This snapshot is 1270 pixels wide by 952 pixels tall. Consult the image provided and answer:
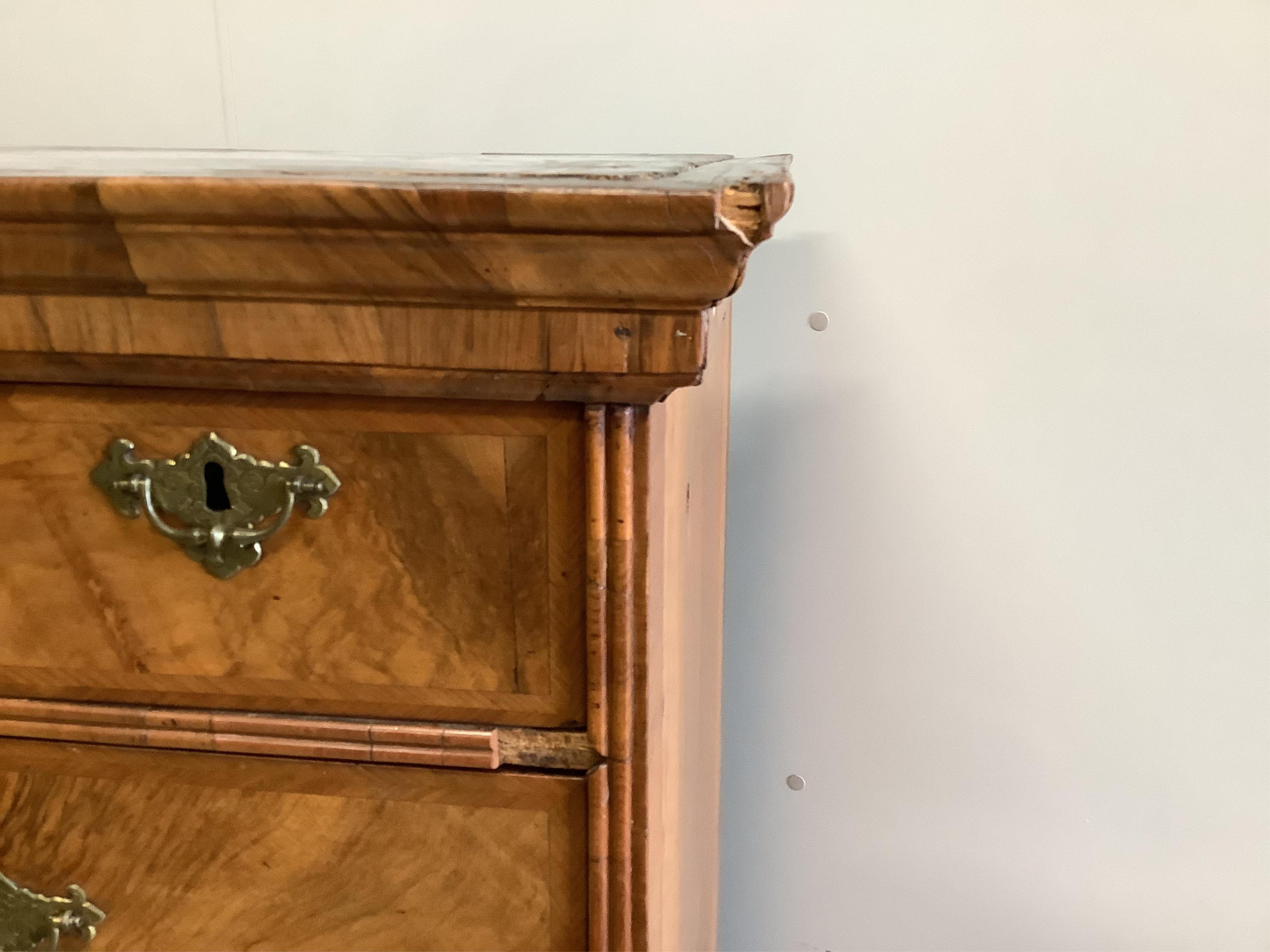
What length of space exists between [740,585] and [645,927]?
16.7 inches

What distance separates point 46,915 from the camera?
1.58ft

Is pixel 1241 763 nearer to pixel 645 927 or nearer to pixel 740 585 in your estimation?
pixel 740 585

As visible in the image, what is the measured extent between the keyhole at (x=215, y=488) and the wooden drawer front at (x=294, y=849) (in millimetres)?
125

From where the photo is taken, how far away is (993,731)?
83 centimetres

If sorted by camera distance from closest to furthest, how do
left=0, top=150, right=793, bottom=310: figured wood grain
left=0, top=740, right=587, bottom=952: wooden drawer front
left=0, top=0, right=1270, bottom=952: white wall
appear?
1. left=0, top=150, right=793, bottom=310: figured wood grain
2. left=0, top=740, right=587, bottom=952: wooden drawer front
3. left=0, top=0, right=1270, bottom=952: white wall

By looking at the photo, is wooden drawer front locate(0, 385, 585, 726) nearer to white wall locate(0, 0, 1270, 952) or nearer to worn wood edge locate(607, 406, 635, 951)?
worn wood edge locate(607, 406, 635, 951)

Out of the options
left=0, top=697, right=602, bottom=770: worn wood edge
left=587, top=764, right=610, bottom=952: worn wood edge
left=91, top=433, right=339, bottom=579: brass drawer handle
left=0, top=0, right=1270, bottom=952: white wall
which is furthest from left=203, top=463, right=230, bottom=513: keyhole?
left=0, top=0, right=1270, bottom=952: white wall

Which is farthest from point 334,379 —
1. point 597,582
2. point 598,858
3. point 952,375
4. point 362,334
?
point 952,375

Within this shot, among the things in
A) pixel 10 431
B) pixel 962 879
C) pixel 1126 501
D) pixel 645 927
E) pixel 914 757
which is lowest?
pixel 962 879

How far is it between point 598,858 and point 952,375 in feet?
1.66

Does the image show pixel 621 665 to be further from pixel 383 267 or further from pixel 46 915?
pixel 46 915

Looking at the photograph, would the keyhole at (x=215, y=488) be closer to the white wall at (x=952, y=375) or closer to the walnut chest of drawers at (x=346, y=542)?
the walnut chest of drawers at (x=346, y=542)

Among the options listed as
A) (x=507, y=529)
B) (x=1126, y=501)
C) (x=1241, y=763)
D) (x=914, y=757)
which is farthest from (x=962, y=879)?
(x=507, y=529)

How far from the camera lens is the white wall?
72cm
